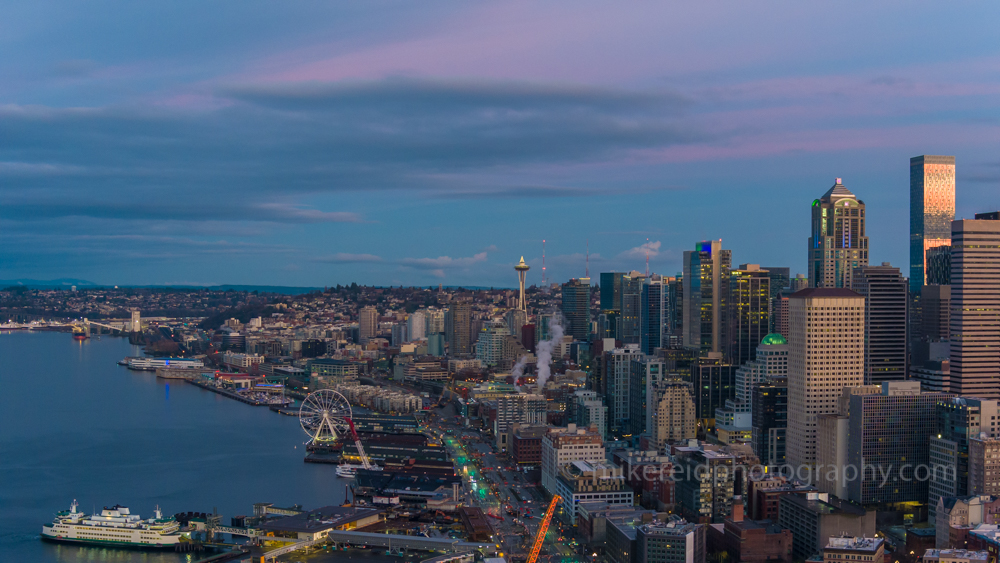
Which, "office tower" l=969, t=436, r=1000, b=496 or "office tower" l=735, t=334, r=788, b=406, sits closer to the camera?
"office tower" l=969, t=436, r=1000, b=496

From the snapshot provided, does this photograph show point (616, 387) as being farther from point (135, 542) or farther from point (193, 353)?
point (193, 353)

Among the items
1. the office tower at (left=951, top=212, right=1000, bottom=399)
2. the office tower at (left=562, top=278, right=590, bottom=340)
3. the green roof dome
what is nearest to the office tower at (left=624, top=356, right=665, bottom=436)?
the green roof dome

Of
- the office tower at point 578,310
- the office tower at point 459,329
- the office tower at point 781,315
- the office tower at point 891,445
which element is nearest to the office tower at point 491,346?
the office tower at point 459,329

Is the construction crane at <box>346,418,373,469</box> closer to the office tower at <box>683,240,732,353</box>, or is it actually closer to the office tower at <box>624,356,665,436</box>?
the office tower at <box>624,356,665,436</box>

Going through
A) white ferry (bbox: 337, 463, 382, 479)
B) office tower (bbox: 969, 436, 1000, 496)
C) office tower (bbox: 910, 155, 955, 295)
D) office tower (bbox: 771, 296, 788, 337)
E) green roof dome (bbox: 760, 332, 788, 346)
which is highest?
office tower (bbox: 910, 155, 955, 295)

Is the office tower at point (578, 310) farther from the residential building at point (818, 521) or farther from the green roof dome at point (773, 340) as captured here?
the residential building at point (818, 521)

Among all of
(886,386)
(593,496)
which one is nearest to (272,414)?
(593,496)
